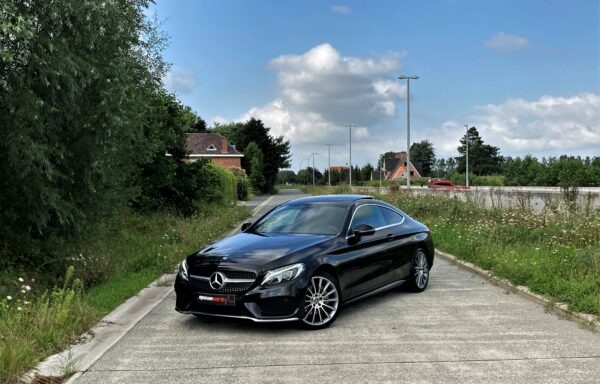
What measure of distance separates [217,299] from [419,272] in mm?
3693

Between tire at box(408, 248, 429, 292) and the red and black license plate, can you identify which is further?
tire at box(408, 248, 429, 292)

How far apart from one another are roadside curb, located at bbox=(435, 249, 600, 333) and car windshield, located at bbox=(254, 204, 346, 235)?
2852 mm

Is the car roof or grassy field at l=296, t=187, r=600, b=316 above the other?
the car roof

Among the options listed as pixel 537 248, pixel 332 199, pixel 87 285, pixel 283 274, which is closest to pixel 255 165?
pixel 537 248

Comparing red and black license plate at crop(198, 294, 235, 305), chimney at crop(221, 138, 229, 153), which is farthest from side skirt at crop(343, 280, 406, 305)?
chimney at crop(221, 138, 229, 153)

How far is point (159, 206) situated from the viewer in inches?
848

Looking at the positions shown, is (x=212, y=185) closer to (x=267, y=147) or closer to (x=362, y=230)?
(x=362, y=230)

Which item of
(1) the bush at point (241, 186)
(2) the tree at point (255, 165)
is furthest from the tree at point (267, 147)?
(1) the bush at point (241, 186)

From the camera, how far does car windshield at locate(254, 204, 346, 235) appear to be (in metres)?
7.47

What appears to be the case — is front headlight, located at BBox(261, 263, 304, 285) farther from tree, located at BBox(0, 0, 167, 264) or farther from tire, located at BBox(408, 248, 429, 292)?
tree, located at BBox(0, 0, 167, 264)

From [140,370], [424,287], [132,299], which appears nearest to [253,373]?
[140,370]

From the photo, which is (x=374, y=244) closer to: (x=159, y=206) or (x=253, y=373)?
(x=253, y=373)

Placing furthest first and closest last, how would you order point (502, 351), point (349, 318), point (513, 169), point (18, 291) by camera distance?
1. point (513, 169)
2. point (18, 291)
3. point (349, 318)
4. point (502, 351)

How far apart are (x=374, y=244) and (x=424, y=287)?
5.66 feet
